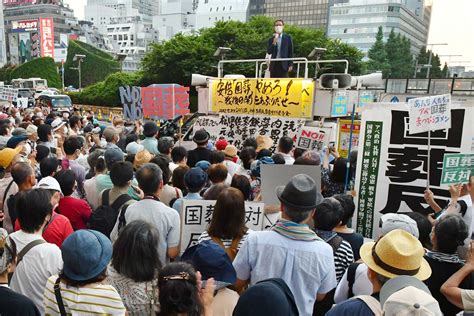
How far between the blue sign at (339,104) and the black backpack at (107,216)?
569 centimetres

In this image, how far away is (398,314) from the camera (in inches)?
59.9

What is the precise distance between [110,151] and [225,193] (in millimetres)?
2337

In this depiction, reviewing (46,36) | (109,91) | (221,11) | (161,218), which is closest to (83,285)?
(161,218)

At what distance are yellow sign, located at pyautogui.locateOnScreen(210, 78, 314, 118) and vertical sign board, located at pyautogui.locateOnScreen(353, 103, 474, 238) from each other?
3400 millimetres

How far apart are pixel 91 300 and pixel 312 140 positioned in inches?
241

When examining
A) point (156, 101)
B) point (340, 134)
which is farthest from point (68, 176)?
point (156, 101)

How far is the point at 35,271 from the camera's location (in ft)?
7.98

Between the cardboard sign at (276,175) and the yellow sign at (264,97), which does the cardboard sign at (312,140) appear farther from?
the cardboard sign at (276,175)

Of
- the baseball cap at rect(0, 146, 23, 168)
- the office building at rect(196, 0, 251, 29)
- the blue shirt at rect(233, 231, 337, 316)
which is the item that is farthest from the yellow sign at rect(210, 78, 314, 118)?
the office building at rect(196, 0, 251, 29)

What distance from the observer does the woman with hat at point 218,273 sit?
2.15 m

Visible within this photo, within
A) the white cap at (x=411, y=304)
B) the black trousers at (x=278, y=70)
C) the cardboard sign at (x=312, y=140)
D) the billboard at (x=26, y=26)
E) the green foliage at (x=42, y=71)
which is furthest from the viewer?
the billboard at (x=26, y=26)

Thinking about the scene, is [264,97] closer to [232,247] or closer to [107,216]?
[107,216]

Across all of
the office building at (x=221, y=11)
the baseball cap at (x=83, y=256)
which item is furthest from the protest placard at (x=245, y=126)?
the office building at (x=221, y=11)

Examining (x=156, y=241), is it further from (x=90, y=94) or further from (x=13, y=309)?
(x=90, y=94)
